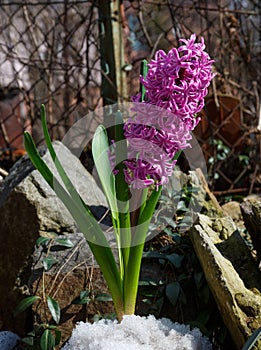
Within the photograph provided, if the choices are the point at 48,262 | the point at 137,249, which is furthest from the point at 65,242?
the point at 137,249

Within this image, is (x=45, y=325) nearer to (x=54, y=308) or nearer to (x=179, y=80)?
(x=54, y=308)

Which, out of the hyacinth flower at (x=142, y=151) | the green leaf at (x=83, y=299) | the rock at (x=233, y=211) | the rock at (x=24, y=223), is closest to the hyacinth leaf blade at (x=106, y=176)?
the hyacinth flower at (x=142, y=151)

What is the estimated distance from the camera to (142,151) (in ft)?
3.43

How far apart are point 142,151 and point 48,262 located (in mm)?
586

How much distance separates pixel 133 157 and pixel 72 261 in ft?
1.72

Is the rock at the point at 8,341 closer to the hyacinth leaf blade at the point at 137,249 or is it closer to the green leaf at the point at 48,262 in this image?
the green leaf at the point at 48,262

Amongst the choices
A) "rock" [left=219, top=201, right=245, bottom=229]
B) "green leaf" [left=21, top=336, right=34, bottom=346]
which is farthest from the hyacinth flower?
"rock" [left=219, top=201, right=245, bottom=229]

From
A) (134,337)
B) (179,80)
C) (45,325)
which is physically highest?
(179,80)

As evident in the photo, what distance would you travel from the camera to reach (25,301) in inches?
56.0

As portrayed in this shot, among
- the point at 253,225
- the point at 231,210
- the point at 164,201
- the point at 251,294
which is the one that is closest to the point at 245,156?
the point at 231,210

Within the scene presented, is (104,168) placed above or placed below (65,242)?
above

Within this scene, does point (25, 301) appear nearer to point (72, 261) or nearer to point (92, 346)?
point (72, 261)

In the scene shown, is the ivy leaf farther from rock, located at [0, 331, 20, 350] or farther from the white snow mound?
rock, located at [0, 331, 20, 350]

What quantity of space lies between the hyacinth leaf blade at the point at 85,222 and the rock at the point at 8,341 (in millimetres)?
410
